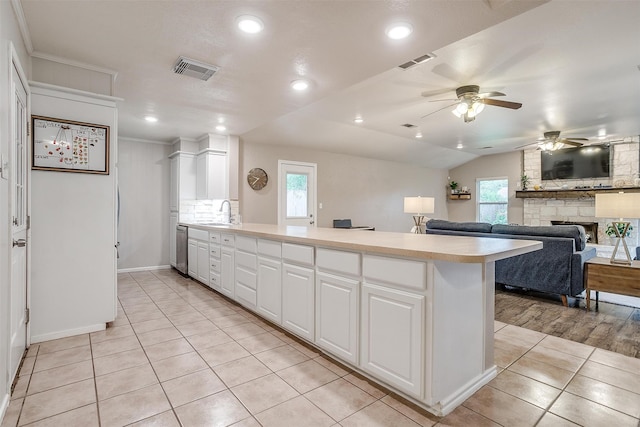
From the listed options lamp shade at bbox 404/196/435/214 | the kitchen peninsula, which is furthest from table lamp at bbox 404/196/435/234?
the kitchen peninsula

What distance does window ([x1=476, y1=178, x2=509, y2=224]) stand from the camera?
8.57 m

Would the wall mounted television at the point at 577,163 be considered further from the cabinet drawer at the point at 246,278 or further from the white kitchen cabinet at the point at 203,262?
the white kitchen cabinet at the point at 203,262

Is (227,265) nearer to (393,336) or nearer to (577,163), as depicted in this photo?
(393,336)

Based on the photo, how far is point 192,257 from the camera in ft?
15.6

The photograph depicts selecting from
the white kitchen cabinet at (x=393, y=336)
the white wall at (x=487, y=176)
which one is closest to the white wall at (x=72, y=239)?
the white kitchen cabinet at (x=393, y=336)

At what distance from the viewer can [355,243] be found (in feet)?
6.62

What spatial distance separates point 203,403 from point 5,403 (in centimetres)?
102

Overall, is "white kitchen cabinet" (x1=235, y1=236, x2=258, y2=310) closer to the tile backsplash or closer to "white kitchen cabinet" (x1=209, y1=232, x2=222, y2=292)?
"white kitchen cabinet" (x1=209, y1=232, x2=222, y2=292)

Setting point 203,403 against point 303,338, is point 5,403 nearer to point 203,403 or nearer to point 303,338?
point 203,403

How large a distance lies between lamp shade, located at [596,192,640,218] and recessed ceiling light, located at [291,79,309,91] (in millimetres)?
3230

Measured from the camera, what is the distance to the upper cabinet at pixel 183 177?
17.9 feet

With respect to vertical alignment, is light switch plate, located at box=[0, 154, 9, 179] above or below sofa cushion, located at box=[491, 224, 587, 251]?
above

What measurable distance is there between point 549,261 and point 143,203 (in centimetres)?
604

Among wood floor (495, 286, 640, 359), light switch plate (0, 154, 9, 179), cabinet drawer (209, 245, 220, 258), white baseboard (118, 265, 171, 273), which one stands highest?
light switch plate (0, 154, 9, 179)
